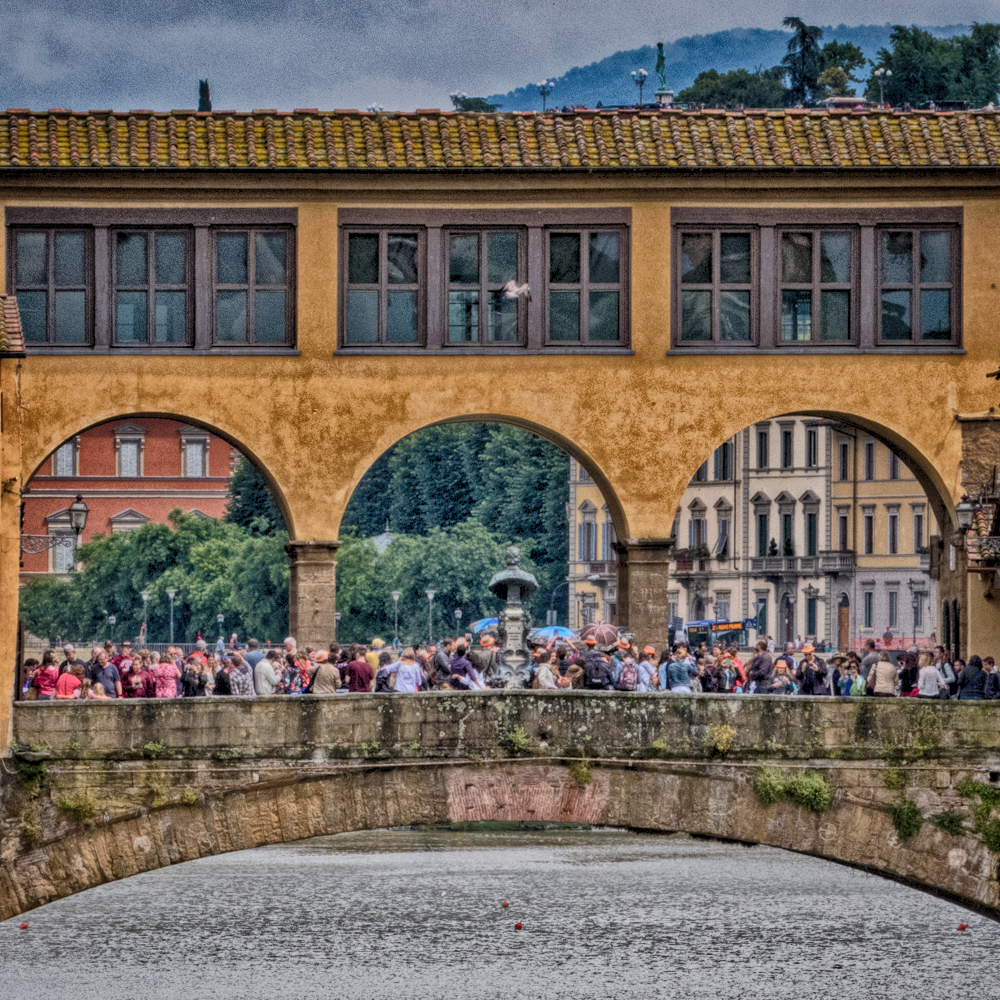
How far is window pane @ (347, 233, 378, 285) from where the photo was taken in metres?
29.0

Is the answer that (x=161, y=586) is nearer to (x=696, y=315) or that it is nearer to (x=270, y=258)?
(x=270, y=258)

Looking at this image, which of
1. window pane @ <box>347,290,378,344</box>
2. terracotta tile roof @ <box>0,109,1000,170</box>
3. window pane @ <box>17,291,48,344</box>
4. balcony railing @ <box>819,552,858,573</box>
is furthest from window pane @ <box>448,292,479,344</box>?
balcony railing @ <box>819,552,858,573</box>

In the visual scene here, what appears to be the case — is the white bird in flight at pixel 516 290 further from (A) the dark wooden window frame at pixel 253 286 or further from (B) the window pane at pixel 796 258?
(B) the window pane at pixel 796 258

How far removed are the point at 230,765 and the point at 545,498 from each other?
68.3 metres

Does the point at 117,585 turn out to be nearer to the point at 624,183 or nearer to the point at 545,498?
the point at 545,498

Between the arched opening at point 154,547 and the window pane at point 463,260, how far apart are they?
39.4 metres

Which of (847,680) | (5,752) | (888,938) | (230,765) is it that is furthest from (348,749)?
(888,938)

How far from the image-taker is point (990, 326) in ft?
96.3

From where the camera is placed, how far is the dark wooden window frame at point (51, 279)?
28656 millimetres

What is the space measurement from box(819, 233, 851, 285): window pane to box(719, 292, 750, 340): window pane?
105 cm

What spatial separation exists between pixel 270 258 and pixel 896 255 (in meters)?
8.07

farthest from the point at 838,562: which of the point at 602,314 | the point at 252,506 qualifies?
Result: the point at 602,314

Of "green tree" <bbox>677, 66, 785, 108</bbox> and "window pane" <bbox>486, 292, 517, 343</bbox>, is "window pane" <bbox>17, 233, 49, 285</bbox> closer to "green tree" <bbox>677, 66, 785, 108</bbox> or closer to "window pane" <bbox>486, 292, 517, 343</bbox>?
"window pane" <bbox>486, 292, 517, 343</bbox>


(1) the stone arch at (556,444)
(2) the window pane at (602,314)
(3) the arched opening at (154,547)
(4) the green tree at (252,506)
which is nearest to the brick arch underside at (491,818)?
(1) the stone arch at (556,444)
